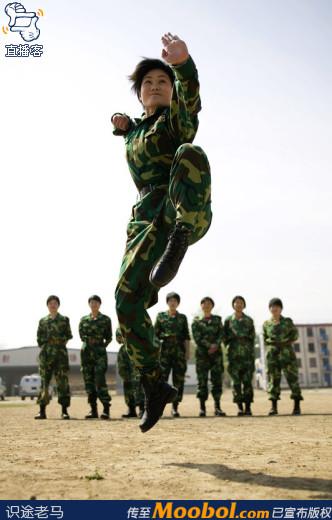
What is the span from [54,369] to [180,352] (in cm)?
233

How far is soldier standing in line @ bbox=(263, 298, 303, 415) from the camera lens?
28.5ft

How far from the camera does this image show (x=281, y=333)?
884cm

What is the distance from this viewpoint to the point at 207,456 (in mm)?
3305

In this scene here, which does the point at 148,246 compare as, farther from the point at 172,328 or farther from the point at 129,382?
the point at 129,382

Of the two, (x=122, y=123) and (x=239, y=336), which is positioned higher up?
(x=122, y=123)

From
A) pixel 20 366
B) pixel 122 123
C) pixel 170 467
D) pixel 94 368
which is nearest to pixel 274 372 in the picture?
→ pixel 94 368

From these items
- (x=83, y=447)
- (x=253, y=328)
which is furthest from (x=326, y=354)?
(x=83, y=447)

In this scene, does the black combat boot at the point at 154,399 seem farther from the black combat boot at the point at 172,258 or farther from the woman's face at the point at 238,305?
the woman's face at the point at 238,305

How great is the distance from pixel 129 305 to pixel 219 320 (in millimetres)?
6318

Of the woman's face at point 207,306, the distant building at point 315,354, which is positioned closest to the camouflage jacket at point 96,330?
the woman's face at point 207,306

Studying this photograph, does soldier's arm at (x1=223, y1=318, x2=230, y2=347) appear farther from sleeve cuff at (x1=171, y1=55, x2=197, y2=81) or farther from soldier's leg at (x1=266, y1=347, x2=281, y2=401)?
sleeve cuff at (x1=171, y1=55, x2=197, y2=81)

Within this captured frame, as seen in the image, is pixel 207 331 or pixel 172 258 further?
pixel 207 331

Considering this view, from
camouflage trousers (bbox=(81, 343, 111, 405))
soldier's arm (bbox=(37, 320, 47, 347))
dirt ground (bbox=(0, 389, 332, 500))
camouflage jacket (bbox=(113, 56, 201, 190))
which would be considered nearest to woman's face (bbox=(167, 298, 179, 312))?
camouflage trousers (bbox=(81, 343, 111, 405))
